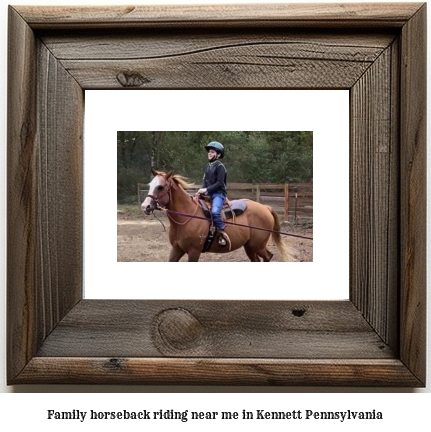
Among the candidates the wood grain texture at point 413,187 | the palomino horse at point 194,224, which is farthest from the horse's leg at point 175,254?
the wood grain texture at point 413,187

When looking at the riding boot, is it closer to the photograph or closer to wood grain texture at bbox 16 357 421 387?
the photograph

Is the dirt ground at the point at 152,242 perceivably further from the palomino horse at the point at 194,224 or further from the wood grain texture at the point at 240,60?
the wood grain texture at the point at 240,60

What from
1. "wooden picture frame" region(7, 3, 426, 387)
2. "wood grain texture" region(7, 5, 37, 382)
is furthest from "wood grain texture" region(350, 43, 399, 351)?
"wood grain texture" region(7, 5, 37, 382)

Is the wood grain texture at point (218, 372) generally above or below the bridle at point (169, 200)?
below

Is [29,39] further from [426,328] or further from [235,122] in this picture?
[426,328]

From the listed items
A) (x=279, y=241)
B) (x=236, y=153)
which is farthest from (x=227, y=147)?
(x=279, y=241)

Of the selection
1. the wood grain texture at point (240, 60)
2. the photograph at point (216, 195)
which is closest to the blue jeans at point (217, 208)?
the photograph at point (216, 195)

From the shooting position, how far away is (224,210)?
64cm

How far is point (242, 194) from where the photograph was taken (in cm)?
64

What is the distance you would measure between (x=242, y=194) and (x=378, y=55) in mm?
205

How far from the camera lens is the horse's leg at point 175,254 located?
64 cm

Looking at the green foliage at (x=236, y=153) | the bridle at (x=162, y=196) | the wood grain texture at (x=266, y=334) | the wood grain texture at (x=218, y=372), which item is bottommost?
the wood grain texture at (x=218, y=372)

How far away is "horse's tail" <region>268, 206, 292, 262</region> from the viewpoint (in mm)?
637
